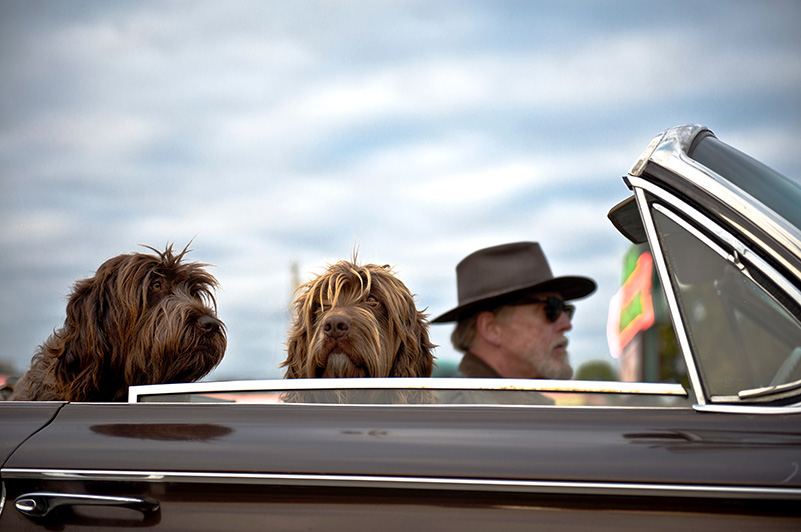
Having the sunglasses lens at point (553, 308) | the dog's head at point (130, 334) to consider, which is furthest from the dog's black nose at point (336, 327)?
the sunglasses lens at point (553, 308)

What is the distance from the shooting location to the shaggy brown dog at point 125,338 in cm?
228

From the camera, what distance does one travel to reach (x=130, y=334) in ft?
7.68

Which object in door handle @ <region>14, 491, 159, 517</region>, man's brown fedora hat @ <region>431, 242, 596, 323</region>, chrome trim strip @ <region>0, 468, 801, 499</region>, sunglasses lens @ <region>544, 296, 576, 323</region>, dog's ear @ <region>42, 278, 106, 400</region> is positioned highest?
man's brown fedora hat @ <region>431, 242, 596, 323</region>

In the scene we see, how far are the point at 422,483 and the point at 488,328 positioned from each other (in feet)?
10.6

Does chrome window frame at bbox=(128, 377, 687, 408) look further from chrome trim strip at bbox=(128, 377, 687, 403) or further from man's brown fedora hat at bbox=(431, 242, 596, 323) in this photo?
man's brown fedora hat at bbox=(431, 242, 596, 323)

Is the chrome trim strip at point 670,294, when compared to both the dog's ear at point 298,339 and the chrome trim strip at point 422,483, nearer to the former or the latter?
the chrome trim strip at point 422,483

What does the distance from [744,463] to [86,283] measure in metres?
2.22

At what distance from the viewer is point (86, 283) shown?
248 cm

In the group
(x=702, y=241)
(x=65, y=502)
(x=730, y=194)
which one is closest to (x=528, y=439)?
(x=702, y=241)

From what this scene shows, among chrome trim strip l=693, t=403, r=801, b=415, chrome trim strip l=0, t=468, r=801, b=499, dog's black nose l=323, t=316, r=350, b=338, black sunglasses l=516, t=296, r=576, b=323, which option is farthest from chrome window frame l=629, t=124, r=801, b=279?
black sunglasses l=516, t=296, r=576, b=323

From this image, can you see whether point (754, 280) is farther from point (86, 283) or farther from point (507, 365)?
point (507, 365)

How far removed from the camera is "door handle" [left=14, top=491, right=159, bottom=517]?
154 centimetres

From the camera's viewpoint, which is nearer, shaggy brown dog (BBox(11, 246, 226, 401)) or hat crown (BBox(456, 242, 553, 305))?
shaggy brown dog (BBox(11, 246, 226, 401))

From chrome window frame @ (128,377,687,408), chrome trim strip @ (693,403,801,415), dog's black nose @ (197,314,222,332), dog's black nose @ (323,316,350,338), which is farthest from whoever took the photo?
dog's black nose @ (323,316,350,338)
